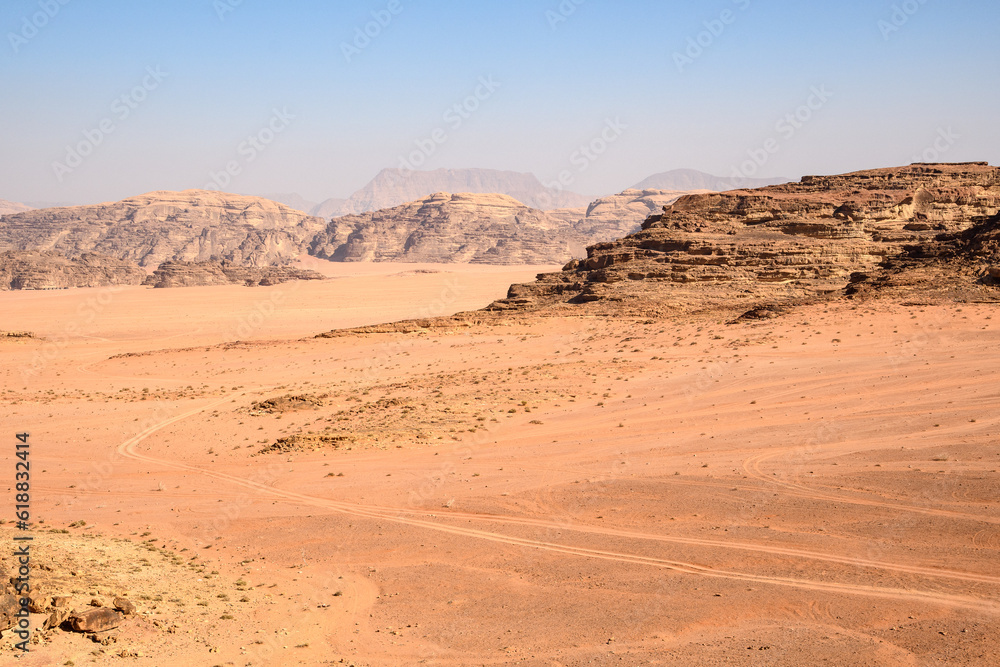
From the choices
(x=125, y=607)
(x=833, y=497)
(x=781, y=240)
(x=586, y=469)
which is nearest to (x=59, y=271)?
(x=781, y=240)

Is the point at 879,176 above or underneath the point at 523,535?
above

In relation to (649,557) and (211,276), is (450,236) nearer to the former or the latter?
(211,276)

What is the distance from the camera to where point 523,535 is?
1093cm

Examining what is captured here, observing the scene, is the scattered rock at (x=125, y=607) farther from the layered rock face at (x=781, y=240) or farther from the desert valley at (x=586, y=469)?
the layered rock face at (x=781, y=240)

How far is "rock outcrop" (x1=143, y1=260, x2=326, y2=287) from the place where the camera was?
87.2 metres

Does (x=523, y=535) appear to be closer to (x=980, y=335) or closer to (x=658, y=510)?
(x=658, y=510)

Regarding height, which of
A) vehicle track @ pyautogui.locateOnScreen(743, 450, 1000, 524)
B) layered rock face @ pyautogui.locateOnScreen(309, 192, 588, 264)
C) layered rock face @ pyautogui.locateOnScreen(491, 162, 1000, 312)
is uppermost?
layered rock face @ pyautogui.locateOnScreen(309, 192, 588, 264)

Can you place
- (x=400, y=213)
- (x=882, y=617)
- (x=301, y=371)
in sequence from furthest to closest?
(x=400, y=213), (x=301, y=371), (x=882, y=617)

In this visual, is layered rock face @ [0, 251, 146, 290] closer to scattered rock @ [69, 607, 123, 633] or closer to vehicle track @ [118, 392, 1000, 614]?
vehicle track @ [118, 392, 1000, 614]

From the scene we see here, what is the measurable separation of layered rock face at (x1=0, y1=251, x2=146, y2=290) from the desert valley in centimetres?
5862

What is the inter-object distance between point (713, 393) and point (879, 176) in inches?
1086

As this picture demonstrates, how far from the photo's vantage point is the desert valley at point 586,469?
25.8ft

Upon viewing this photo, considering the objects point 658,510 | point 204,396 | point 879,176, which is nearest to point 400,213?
point 879,176

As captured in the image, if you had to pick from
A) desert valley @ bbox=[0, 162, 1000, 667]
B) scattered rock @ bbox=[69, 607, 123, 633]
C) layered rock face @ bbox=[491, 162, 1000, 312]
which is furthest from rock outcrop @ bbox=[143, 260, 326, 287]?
scattered rock @ bbox=[69, 607, 123, 633]
